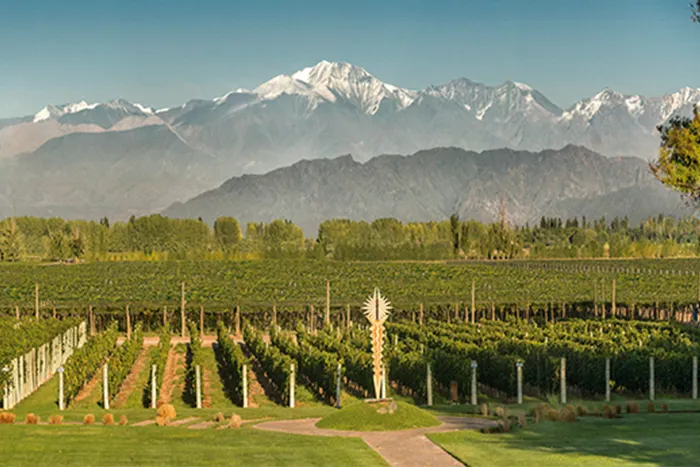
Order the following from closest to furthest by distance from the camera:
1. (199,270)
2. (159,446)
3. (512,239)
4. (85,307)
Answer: (159,446) < (85,307) < (199,270) < (512,239)

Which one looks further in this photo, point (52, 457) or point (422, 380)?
point (422, 380)

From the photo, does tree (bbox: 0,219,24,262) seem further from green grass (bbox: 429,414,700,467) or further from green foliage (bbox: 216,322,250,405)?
green grass (bbox: 429,414,700,467)

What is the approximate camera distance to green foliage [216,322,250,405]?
35.9 metres

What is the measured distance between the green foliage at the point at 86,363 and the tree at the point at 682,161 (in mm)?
19199

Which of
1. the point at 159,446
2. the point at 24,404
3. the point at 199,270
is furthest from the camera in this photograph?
the point at 199,270

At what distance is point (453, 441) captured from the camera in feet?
61.7

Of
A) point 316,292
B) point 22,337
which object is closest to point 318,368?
point 22,337

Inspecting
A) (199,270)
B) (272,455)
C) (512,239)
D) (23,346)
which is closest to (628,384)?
(272,455)

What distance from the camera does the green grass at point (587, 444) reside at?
654 inches

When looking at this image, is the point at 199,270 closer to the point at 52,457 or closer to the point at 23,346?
the point at 23,346

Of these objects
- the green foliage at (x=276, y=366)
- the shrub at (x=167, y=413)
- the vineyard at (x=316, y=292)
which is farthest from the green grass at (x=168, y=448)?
the vineyard at (x=316, y=292)

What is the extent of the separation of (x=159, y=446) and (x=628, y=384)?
18.7 meters

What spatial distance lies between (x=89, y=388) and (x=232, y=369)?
5.50 metres

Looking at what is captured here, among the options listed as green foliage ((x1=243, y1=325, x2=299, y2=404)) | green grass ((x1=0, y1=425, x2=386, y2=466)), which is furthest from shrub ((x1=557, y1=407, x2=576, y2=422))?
green foliage ((x1=243, y1=325, x2=299, y2=404))
